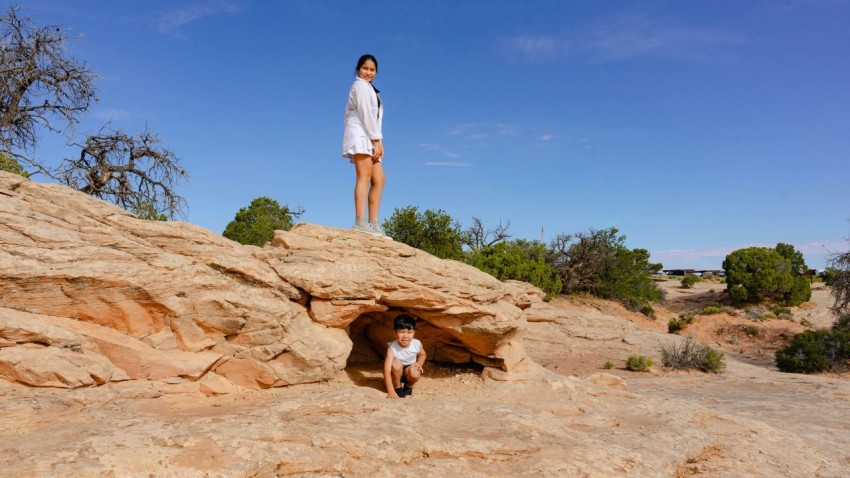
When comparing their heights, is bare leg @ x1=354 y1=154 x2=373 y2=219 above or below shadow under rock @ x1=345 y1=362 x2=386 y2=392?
above

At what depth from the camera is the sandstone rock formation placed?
548 cm

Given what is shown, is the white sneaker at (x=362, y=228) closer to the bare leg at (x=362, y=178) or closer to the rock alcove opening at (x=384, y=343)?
the bare leg at (x=362, y=178)

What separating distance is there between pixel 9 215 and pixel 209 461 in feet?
11.9

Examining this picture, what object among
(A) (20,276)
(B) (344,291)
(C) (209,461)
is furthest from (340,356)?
(A) (20,276)

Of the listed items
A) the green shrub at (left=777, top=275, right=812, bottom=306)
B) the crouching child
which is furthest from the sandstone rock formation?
the green shrub at (left=777, top=275, right=812, bottom=306)

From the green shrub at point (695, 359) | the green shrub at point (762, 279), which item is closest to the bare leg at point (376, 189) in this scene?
the green shrub at point (695, 359)

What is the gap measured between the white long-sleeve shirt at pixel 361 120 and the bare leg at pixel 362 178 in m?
0.13

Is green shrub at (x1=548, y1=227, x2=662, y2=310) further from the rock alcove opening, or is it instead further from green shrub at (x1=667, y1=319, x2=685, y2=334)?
the rock alcove opening

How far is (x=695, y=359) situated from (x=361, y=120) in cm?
1332

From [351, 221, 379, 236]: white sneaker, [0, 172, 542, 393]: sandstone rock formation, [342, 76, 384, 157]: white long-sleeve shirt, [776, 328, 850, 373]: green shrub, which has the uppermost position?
[342, 76, 384, 157]: white long-sleeve shirt

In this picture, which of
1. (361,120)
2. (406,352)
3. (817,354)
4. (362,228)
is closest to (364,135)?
(361,120)

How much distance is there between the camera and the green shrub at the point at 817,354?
18516 millimetres

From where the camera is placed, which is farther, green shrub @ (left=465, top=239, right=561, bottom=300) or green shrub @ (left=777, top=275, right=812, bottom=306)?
green shrub @ (left=777, top=275, right=812, bottom=306)

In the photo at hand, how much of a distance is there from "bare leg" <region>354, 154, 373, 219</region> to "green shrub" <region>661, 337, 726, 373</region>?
12380 mm
